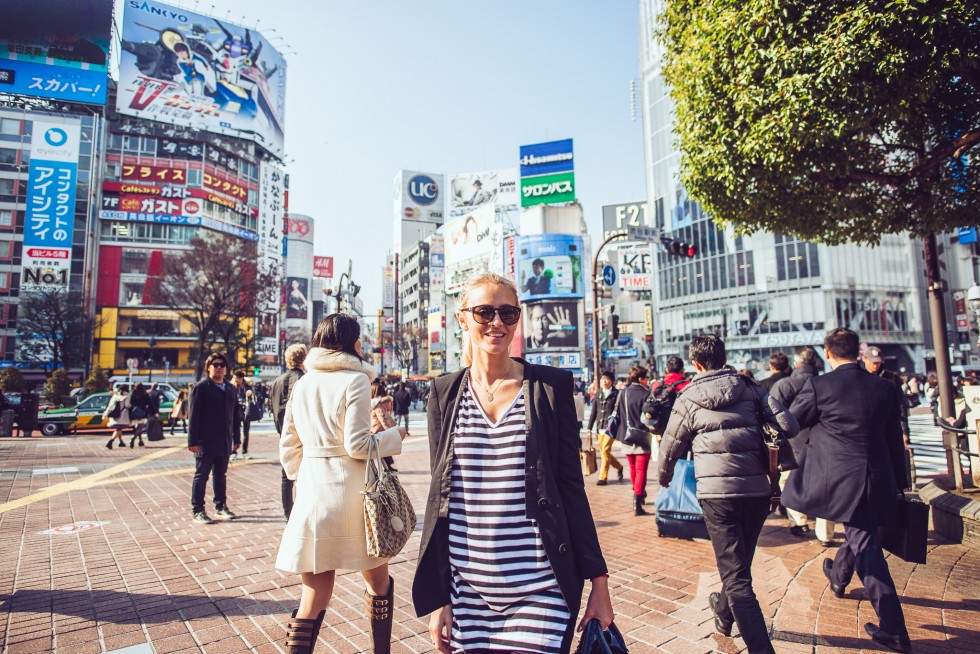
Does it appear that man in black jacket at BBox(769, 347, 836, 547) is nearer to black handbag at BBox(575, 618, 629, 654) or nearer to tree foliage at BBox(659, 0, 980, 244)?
tree foliage at BBox(659, 0, 980, 244)

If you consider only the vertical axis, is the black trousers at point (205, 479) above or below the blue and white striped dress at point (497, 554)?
below

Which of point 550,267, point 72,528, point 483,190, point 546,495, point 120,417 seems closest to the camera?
point 546,495

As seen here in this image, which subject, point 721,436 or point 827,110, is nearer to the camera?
point 721,436

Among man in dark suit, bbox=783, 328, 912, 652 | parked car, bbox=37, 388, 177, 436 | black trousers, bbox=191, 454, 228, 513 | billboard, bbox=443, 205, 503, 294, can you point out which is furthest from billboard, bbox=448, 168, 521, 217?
man in dark suit, bbox=783, 328, 912, 652

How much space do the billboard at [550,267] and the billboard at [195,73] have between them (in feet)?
94.9

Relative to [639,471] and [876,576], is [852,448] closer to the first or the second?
[876,576]

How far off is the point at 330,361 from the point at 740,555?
7.91 feet

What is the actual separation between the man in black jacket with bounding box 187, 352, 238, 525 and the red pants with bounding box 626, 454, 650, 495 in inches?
189

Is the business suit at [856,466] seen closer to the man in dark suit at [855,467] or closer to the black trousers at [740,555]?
the man in dark suit at [855,467]

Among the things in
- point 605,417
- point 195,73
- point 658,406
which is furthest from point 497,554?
point 195,73

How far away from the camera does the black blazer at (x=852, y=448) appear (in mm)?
3447

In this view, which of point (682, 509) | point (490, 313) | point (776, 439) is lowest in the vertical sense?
point (682, 509)

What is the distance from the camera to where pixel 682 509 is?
5164mm


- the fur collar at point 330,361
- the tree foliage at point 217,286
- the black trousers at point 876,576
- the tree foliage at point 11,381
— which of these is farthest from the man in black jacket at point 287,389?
Answer: the tree foliage at point 11,381
